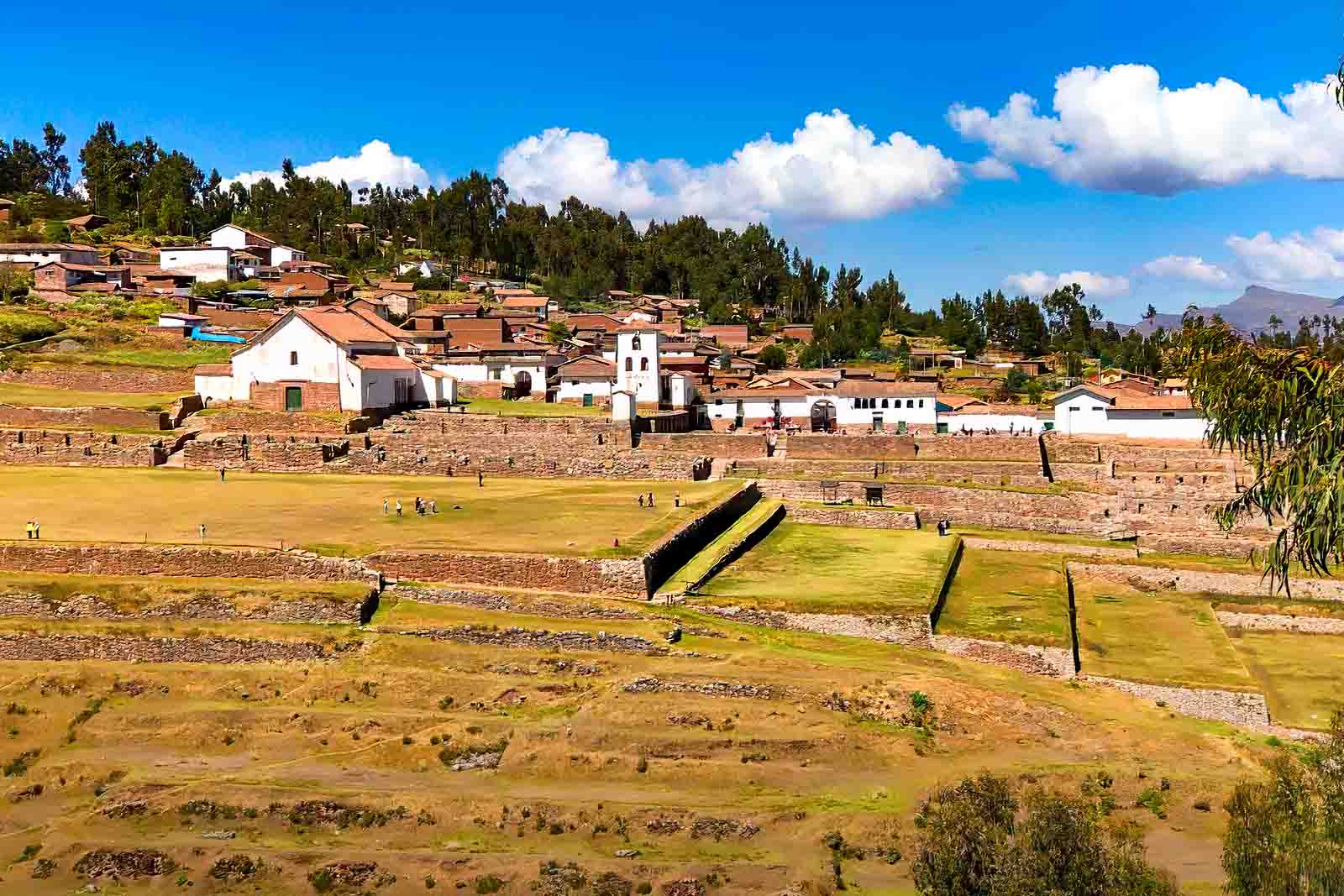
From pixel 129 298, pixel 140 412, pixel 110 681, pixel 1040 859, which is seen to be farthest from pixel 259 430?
pixel 1040 859

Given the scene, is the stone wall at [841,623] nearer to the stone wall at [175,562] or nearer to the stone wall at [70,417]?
the stone wall at [175,562]

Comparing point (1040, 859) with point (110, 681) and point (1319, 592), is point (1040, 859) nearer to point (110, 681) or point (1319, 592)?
point (110, 681)

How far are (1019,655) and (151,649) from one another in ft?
56.0

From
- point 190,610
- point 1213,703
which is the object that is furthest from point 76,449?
point 1213,703

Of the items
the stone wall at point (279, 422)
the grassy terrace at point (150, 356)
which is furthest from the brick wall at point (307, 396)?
the grassy terrace at point (150, 356)

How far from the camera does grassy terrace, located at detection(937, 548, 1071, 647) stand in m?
24.2

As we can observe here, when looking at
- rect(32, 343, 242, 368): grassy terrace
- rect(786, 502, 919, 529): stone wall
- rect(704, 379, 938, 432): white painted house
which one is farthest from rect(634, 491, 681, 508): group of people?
rect(32, 343, 242, 368): grassy terrace

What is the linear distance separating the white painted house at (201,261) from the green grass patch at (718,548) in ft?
173

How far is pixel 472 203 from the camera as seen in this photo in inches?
4609

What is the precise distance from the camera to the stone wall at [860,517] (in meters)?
36.7

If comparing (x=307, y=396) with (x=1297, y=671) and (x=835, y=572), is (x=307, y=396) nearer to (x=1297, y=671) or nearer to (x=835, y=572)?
(x=835, y=572)

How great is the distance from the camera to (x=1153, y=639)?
1040 inches

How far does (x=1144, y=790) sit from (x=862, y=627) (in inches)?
294

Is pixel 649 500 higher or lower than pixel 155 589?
higher
